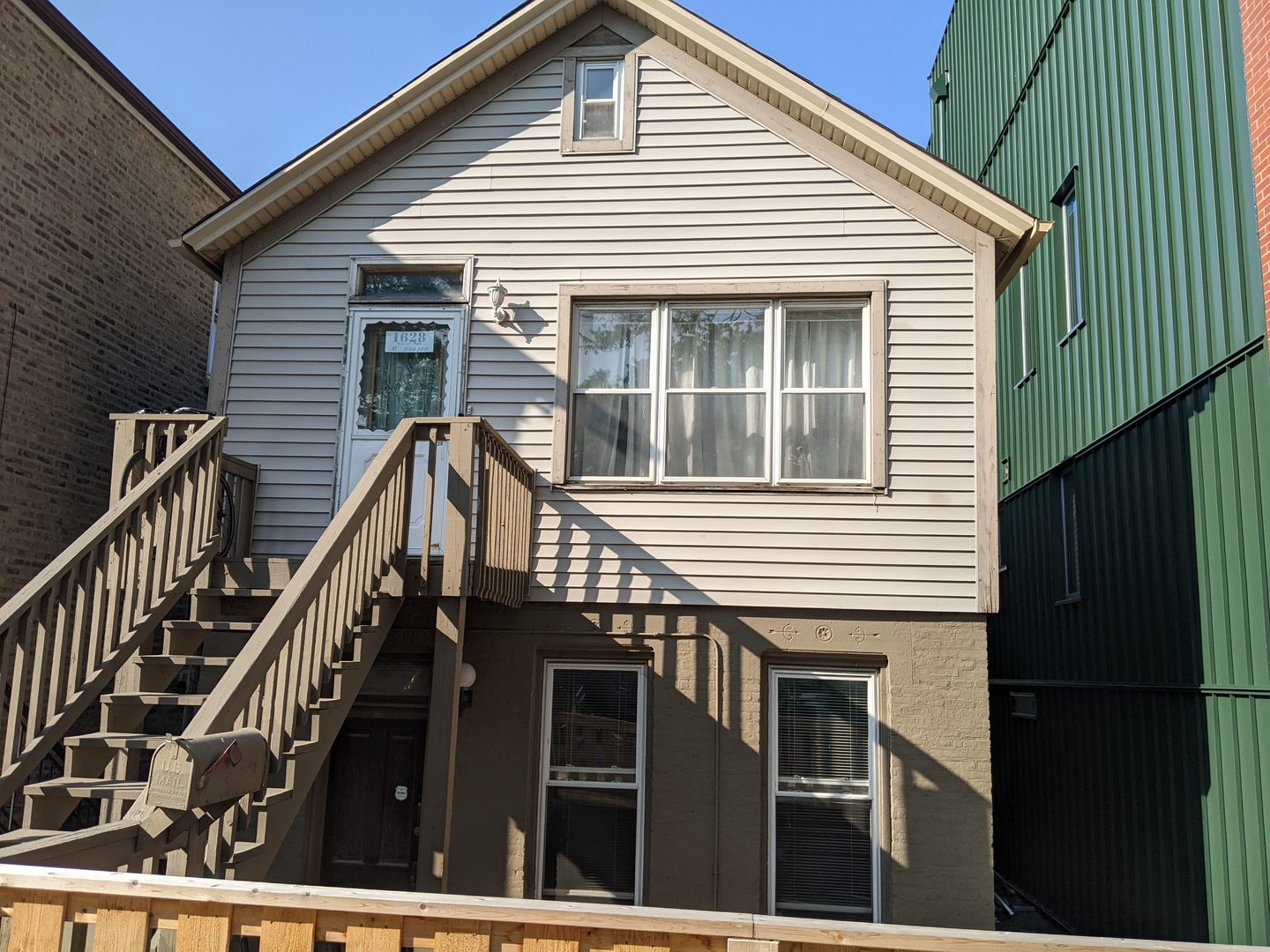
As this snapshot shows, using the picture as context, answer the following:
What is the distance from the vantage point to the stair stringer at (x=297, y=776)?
452cm

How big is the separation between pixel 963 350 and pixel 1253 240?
7.51 feet

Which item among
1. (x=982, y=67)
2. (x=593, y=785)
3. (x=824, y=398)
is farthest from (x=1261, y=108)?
(x=982, y=67)

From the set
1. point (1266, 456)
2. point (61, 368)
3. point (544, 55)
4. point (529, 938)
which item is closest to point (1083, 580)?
point (1266, 456)

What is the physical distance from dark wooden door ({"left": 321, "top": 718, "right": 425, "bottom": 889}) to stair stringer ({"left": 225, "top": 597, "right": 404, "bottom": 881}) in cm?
211

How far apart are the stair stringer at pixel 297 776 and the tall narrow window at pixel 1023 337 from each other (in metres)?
10.4

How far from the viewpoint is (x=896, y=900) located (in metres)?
6.79

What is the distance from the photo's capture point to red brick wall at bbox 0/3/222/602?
344 inches

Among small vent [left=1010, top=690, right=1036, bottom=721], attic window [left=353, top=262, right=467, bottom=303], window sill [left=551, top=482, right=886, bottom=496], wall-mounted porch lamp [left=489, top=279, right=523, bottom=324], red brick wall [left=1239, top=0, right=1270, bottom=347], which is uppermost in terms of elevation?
red brick wall [left=1239, top=0, right=1270, bottom=347]

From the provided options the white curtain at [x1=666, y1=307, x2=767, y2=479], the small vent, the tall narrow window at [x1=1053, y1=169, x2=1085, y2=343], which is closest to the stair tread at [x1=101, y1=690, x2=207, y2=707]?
the white curtain at [x1=666, y1=307, x2=767, y2=479]

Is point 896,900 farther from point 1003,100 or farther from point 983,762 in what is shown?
point 1003,100

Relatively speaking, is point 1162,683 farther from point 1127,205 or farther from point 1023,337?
point 1023,337

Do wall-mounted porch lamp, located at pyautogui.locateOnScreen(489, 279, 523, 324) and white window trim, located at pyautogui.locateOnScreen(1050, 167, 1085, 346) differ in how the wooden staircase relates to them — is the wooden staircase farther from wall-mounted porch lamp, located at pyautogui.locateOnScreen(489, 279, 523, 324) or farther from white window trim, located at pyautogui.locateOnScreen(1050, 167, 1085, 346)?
white window trim, located at pyautogui.locateOnScreen(1050, 167, 1085, 346)

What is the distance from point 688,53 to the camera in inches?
321

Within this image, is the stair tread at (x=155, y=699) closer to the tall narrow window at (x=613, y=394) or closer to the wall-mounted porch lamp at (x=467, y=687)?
the wall-mounted porch lamp at (x=467, y=687)
